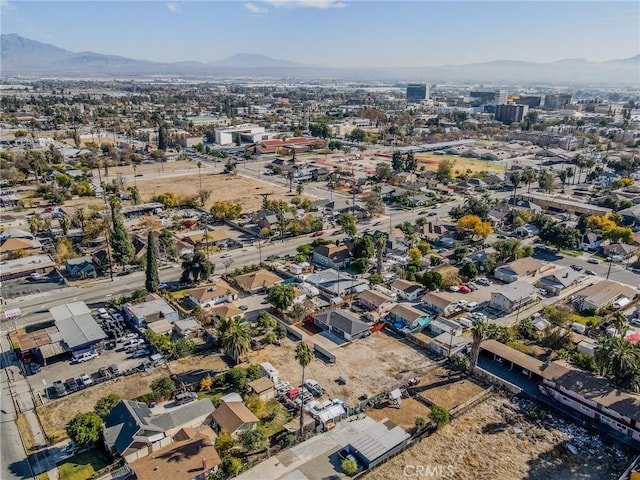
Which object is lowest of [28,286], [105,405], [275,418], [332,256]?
[275,418]

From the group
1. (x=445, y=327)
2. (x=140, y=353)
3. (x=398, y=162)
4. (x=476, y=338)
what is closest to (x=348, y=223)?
(x=445, y=327)

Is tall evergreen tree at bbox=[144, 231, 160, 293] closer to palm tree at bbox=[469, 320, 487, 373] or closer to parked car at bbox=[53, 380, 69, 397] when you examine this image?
parked car at bbox=[53, 380, 69, 397]

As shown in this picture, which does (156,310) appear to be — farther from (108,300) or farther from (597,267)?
(597,267)

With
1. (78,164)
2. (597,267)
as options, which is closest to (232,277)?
(597,267)

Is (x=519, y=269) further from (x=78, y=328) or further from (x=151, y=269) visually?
(x=78, y=328)

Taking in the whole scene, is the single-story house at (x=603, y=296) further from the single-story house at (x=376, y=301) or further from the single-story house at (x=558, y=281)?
the single-story house at (x=376, y=301)

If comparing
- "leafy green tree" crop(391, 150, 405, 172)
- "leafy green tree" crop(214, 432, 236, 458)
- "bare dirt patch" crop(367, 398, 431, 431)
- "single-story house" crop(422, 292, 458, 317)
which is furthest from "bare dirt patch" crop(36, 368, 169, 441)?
"leafy green tree" crop(391, 150, 405, 172)

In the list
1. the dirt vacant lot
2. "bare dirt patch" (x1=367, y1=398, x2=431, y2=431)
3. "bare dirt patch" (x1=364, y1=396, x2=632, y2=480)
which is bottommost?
"bare dirt patch" (x1=364, y1=396, x2=632, y2=480)
